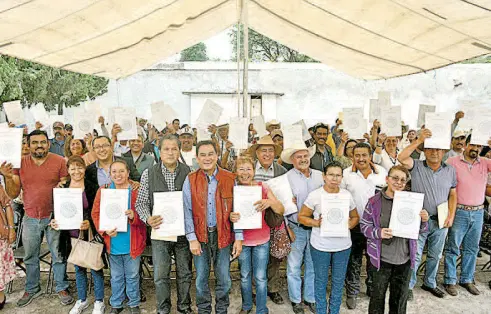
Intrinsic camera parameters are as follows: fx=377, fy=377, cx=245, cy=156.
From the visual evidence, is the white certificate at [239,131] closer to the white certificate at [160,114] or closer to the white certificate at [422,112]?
the white certificate at [160,114]

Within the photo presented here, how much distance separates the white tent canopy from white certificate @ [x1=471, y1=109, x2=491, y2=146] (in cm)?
87

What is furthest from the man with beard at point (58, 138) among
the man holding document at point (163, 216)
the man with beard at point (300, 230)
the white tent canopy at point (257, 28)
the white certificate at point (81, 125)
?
the man with beard at point (300, 230)

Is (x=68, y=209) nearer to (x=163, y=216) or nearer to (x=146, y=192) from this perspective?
(x=146, y=192)

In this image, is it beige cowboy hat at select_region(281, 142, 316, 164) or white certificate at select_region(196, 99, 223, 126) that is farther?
white certificate at select_region(196, 99, 223, 126)

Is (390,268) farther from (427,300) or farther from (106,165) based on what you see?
(106,165)

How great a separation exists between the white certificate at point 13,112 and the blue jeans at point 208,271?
336 cm

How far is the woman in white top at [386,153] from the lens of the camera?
15.5 feet

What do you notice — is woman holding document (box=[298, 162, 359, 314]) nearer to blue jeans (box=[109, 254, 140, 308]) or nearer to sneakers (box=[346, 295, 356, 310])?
sneakers (box=[346, 295, 356, 310])

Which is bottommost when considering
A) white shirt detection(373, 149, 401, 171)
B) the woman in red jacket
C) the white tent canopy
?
the woman in red jacket

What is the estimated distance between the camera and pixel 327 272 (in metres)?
3.55

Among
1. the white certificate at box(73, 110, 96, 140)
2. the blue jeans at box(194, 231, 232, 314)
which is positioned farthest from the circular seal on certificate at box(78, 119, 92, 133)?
the blue jeans at box(194, 231, 232, 314)

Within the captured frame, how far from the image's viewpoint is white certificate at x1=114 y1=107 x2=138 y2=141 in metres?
4.76

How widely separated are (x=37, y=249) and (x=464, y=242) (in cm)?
493

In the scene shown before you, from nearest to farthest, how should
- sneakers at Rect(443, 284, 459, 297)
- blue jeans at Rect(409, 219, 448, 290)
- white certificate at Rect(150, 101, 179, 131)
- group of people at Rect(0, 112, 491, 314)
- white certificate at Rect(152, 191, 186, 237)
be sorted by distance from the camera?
white certificate at Rect(152, 191, 186, 237) < group of people at Rect(0, 112, 491, 314) < blue jeans at Rect(409, 219, 448, 290) < sneakers at Rect(443, 284, 459, 297) < white certificate at Rect(150, 101, 179, 131)
